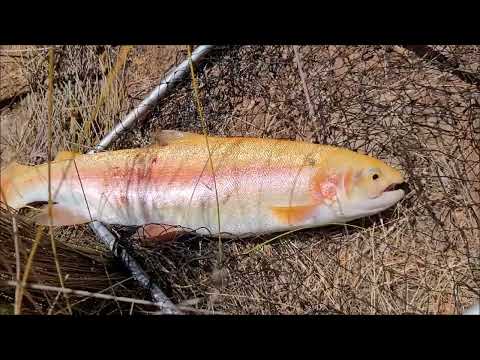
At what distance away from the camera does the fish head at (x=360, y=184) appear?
8.66 ft

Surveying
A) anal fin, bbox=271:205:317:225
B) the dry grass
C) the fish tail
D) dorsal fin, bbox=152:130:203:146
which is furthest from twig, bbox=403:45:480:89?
the fish tail

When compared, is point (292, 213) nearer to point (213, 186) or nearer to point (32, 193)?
point (213, 186)

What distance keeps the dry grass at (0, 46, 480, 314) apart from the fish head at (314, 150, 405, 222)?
7.0 inches

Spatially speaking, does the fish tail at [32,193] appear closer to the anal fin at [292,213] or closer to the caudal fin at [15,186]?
the caudal fin at [15,186]

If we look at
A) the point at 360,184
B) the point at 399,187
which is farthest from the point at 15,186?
the point at 399,187

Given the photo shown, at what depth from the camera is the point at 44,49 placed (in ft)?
11.5

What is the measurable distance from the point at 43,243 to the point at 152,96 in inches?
46.5

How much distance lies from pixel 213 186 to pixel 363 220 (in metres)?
0.89

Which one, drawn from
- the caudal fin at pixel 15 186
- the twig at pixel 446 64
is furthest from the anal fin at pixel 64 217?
the twig at pixel 446 64

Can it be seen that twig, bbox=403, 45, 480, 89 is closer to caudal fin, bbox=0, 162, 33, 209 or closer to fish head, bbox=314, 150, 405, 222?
fish head, bbox=314, 150, 405, 222

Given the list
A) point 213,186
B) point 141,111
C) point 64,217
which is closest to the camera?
point 213,186

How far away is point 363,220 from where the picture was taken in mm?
2828

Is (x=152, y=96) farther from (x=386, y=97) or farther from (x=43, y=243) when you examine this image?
(x=386, y=97)
